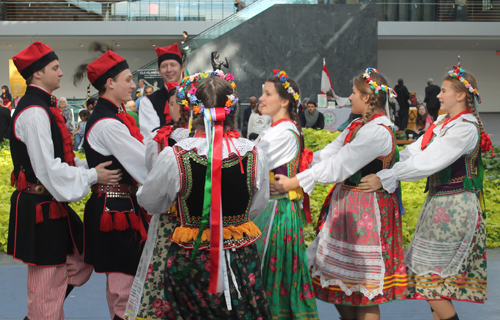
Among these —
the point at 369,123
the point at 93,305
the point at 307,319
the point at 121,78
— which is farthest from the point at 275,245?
the point at 93,305

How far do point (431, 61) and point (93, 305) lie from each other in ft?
76.1

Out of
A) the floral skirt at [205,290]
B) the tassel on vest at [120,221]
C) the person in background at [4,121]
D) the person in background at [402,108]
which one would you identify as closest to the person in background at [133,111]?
the tassel on vest at [120,221]

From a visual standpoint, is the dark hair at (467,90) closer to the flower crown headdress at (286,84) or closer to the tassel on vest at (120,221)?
the flower crown headdress at (286,84)

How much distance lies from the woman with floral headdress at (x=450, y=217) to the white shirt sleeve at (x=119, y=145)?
1263 millimetres

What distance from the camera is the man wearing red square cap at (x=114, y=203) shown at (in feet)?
8.69

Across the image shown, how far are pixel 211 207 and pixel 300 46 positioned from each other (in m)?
13.8

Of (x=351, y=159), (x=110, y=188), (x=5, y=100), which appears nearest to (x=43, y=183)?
(x=110, y=188)

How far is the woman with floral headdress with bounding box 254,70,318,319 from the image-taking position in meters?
2.60

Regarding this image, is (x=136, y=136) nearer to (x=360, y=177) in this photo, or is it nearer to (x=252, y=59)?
(x=360, y=177)

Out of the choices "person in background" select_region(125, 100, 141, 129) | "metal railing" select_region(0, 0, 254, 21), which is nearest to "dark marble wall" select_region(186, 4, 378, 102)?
"metal railing" select_region(0, 0, 254, 21)

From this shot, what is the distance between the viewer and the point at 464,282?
2.79 m

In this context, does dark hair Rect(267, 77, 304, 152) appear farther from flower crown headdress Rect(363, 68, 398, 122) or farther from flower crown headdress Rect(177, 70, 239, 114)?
flower crown headdress Rect(177, 70, 239, 114)

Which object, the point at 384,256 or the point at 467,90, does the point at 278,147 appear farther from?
the point at 467,90

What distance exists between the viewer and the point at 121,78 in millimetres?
2855
